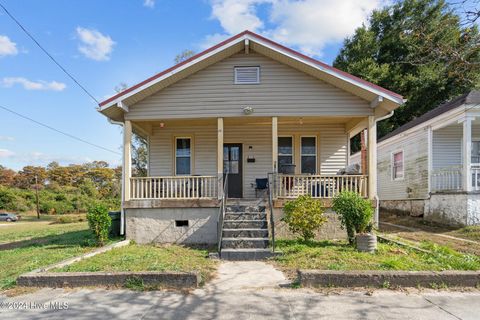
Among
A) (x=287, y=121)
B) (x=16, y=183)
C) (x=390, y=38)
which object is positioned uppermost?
(x=390, y=38)

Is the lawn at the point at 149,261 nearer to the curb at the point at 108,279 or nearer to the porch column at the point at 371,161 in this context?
the curb at the point at 108,279

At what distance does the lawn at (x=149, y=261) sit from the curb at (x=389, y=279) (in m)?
1.93

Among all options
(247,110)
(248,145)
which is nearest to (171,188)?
(247,110)

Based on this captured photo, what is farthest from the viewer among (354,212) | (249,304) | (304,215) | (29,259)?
(304,215)

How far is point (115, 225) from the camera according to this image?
10125 mm

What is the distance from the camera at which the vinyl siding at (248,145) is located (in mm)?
11773

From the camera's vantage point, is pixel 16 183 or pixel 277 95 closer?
pixel 277 95

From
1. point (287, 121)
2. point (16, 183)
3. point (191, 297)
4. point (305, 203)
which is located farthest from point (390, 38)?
point (16, 183)

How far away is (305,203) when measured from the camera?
8.07 metres

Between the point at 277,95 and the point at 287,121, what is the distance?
1.66 meters

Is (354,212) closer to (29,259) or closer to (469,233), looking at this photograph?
(469,233)

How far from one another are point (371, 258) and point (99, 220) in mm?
6607

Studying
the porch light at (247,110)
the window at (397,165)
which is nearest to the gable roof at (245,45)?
the porch light at (247,110)

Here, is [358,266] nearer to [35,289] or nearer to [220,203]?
[220,203]
